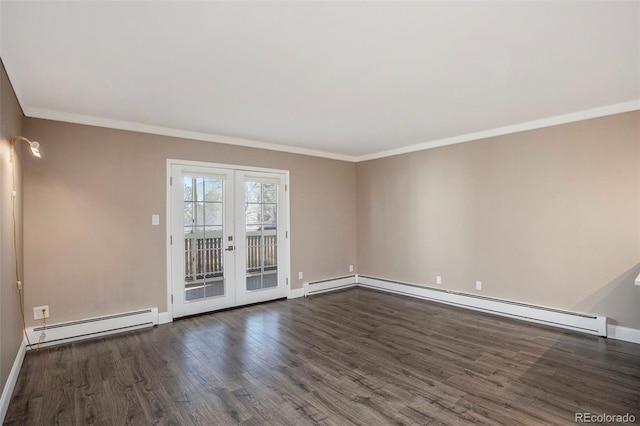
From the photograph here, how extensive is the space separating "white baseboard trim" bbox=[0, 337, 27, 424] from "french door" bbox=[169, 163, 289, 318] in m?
1.55

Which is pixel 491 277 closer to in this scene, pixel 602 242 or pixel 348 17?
pixel 602 242

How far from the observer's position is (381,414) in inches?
90.8

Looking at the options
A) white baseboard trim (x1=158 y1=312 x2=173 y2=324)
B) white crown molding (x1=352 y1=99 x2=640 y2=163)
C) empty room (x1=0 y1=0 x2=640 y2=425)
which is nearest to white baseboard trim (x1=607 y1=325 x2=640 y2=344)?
empty room (x1=0 y1=0 x2=640 y2=425)

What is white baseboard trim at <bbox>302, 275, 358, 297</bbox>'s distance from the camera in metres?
5.84

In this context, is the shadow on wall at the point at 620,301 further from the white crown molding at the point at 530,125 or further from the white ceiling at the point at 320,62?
the white ceiling at the point at 320,62

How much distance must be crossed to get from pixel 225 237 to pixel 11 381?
2733 mm

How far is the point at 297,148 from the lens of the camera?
5730mm

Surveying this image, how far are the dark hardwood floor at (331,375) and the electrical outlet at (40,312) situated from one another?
1.18 ft

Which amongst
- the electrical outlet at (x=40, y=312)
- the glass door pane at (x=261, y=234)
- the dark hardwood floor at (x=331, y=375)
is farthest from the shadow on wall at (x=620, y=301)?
the electrical outlet at (x=40, y=312)

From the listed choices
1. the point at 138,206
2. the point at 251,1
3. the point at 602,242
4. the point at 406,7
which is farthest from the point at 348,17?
the point at 602,242

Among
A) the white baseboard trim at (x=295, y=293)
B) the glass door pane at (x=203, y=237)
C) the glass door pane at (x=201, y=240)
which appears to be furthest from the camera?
the white baseboard trim at (x=295, y=293)

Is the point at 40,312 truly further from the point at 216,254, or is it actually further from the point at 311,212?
the point at 311,212

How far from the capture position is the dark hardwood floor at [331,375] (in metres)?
2.33

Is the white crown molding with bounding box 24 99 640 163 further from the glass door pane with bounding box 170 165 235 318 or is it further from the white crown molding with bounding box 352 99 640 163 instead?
the glass door pane with bounding box 170 165 235 318
